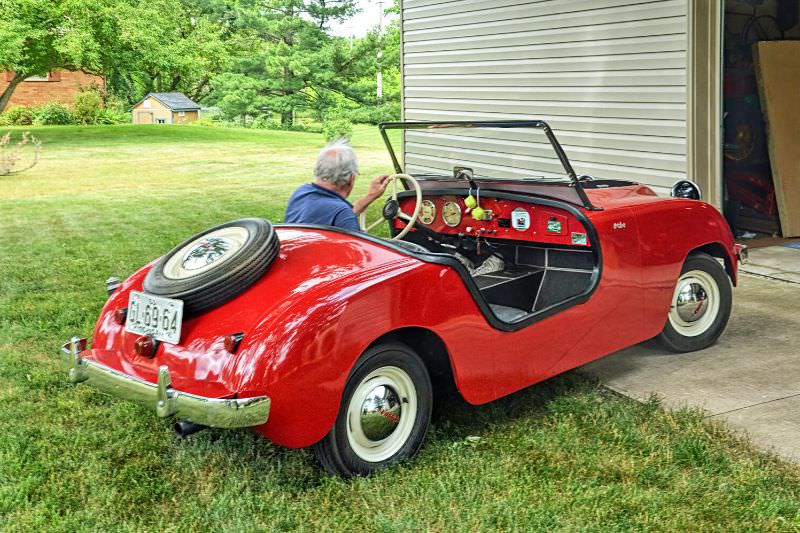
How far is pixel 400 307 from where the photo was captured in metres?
3.70

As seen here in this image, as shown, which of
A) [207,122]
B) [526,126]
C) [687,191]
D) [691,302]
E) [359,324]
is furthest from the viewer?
[207,122]

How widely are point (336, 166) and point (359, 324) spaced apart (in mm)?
1059

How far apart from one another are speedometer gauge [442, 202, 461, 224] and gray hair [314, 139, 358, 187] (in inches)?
33.2

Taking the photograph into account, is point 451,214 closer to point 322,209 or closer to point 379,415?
point 322,209

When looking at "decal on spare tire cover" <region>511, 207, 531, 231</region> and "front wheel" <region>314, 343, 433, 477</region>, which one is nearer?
"front wheel" <region>314, 343, 433, 477</region>

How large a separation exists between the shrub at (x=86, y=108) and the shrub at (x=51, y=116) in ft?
1.28

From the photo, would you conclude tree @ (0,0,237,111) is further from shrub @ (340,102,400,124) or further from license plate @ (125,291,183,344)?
license plate @ (125,291,183,344)

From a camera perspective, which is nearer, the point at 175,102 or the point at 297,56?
the point at 297,56

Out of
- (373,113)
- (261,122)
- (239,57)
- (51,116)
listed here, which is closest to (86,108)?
(51,116)

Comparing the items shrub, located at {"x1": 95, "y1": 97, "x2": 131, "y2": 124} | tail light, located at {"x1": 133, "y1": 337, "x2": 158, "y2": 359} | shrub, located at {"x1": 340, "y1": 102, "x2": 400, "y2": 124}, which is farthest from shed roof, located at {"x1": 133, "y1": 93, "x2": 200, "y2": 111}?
tail light, located at {"x1": 133, "y1": 337, "x2": 158, "y2": 359}

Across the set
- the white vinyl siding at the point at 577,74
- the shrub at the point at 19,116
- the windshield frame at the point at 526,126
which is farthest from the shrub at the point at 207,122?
the windshield frame at the point at 526,126

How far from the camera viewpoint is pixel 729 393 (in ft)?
15.2

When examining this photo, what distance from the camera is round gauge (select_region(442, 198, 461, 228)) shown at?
5078mm

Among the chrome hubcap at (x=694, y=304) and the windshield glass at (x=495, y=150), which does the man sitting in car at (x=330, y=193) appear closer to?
the windshield glass at (x=495, y=150)
